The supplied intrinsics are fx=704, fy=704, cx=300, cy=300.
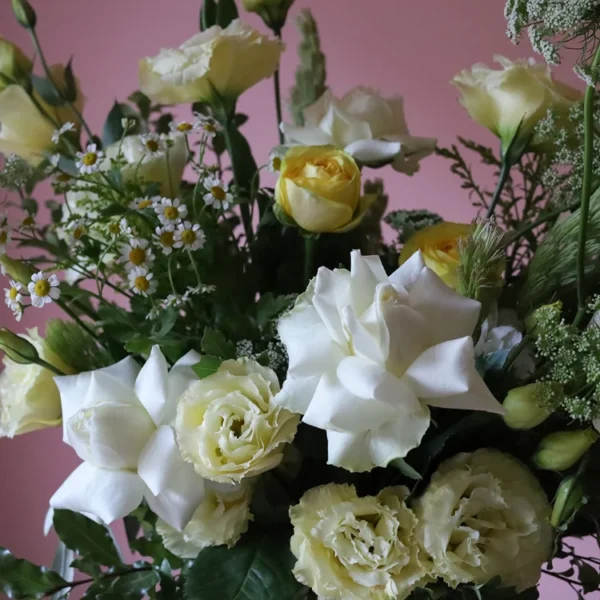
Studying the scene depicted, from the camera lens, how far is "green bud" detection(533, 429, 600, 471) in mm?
416

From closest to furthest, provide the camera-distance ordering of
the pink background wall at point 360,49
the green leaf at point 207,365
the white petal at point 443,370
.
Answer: the white petal at point 443,370, the green leaf at point 207,365, the pink background wall at point 360,49

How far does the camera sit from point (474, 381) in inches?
14.7

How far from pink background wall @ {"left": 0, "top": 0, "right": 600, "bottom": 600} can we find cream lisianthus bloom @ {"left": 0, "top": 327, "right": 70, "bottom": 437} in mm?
548

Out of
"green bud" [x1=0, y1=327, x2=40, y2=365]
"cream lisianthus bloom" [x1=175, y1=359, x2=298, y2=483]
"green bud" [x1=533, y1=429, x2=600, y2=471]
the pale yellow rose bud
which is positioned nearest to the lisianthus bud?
"green bud" [x1=533, y1=429, x2=600, y2=471]

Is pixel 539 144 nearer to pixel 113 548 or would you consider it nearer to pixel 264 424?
pixel 264 424

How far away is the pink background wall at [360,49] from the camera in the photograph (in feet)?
3.45

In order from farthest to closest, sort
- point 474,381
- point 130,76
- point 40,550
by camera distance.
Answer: point 40,550 < point 130,76 < point 474,381

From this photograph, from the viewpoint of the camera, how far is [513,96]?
22.0 inches

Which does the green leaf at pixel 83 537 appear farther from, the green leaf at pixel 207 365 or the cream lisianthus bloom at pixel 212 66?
the cream lisianthus bloom at pixel 212 66

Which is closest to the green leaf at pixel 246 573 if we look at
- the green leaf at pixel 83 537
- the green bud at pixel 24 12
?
the green leaf at pixel 83 537

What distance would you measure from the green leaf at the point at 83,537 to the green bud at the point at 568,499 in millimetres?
340

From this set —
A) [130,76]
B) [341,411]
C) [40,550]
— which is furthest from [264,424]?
[40,550]

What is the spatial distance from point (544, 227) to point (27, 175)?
1.46ft

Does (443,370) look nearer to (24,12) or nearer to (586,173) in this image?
(586,173)
